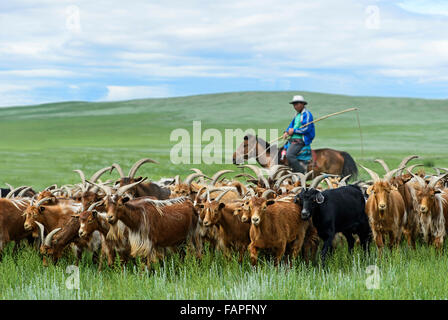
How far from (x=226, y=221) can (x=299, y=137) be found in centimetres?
791

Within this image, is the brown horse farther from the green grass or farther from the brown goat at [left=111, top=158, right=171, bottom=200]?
the brown goat at [left=111, top=158, right=171, bottom=200]

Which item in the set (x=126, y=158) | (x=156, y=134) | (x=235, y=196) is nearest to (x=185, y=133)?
(x=156, y=134)

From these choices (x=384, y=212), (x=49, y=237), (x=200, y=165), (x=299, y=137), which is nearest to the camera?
(x=49, y=237)

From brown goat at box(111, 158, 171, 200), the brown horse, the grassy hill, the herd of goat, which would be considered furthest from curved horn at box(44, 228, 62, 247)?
the grassy hill

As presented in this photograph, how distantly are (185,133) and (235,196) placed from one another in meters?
66.0

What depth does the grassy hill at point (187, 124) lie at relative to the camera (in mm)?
54562

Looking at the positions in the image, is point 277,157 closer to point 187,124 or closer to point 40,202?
point 40,202

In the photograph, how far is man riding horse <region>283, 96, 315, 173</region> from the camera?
1686 cm

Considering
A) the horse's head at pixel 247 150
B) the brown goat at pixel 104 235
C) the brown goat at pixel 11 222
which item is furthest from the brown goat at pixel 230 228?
the horse's head at pixel 247 150

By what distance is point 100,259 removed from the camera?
31.8 ft

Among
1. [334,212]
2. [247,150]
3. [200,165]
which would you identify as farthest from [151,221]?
[200,165]

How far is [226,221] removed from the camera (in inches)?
392

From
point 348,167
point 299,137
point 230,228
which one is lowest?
point 230,228
